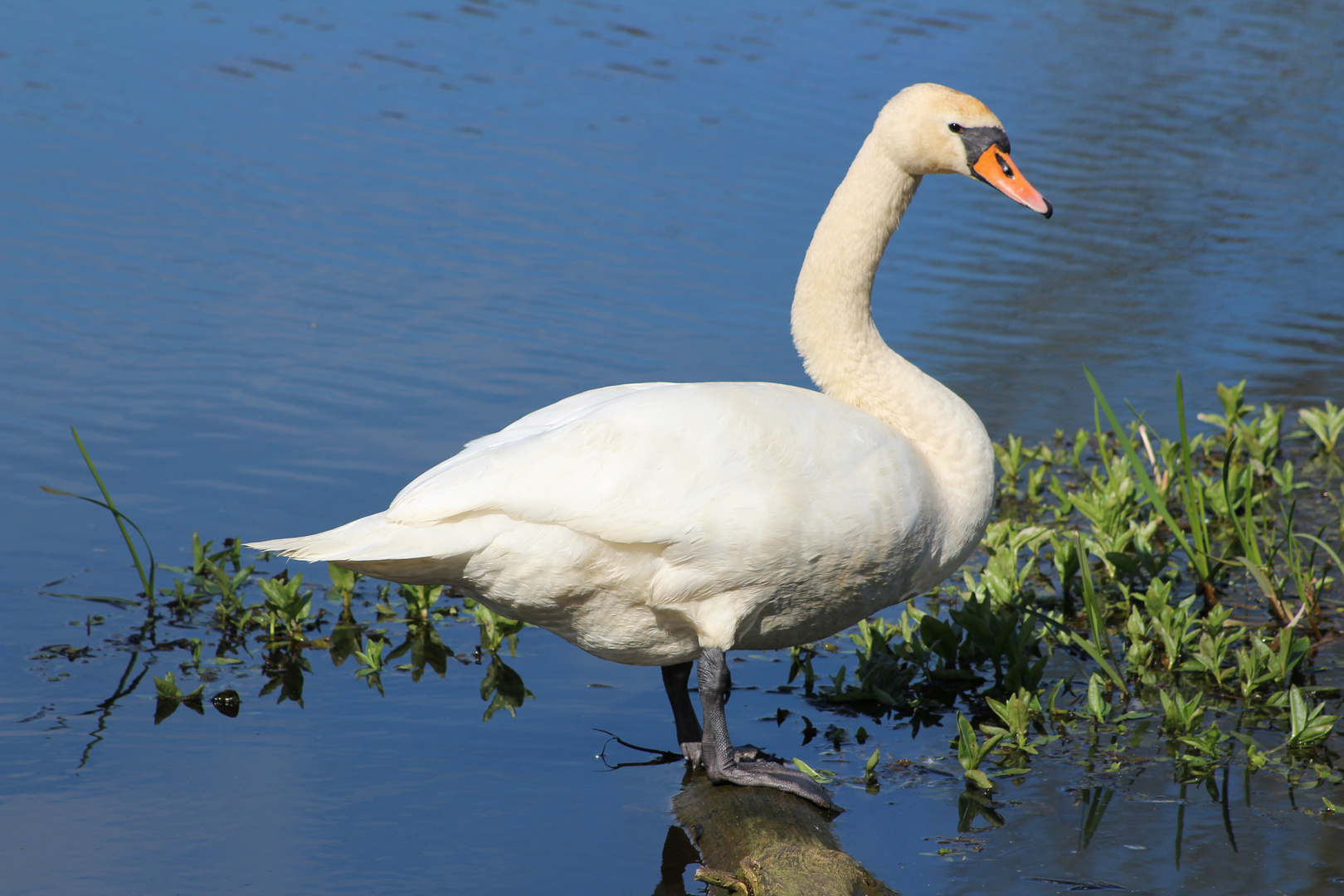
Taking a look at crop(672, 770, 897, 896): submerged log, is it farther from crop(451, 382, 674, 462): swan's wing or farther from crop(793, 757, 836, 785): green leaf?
crop(451, 382, 674, 462): swan's wing

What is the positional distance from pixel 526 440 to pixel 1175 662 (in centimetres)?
259

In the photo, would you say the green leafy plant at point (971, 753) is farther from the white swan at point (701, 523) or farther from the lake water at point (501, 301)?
the white swan at point (701, 523)

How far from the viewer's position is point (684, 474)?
3732 mm

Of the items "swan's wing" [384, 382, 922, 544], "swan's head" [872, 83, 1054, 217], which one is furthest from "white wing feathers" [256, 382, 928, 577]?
"swan's head" [872, 83, 1054, 217]

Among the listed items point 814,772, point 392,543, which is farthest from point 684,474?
point 814,772

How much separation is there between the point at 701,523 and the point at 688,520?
37 millimetres

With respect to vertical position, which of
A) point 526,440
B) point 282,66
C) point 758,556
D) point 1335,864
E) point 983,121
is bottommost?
point 1335,864

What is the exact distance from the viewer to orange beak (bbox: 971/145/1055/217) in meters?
4.37

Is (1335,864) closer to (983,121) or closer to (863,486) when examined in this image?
(863,486)

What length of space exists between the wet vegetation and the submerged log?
0.52 m

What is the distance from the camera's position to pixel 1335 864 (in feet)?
12.3

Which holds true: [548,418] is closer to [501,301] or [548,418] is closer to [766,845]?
[766,845]

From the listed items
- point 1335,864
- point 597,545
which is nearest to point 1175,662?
point 1335,864

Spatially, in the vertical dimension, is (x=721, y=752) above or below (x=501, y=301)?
below
